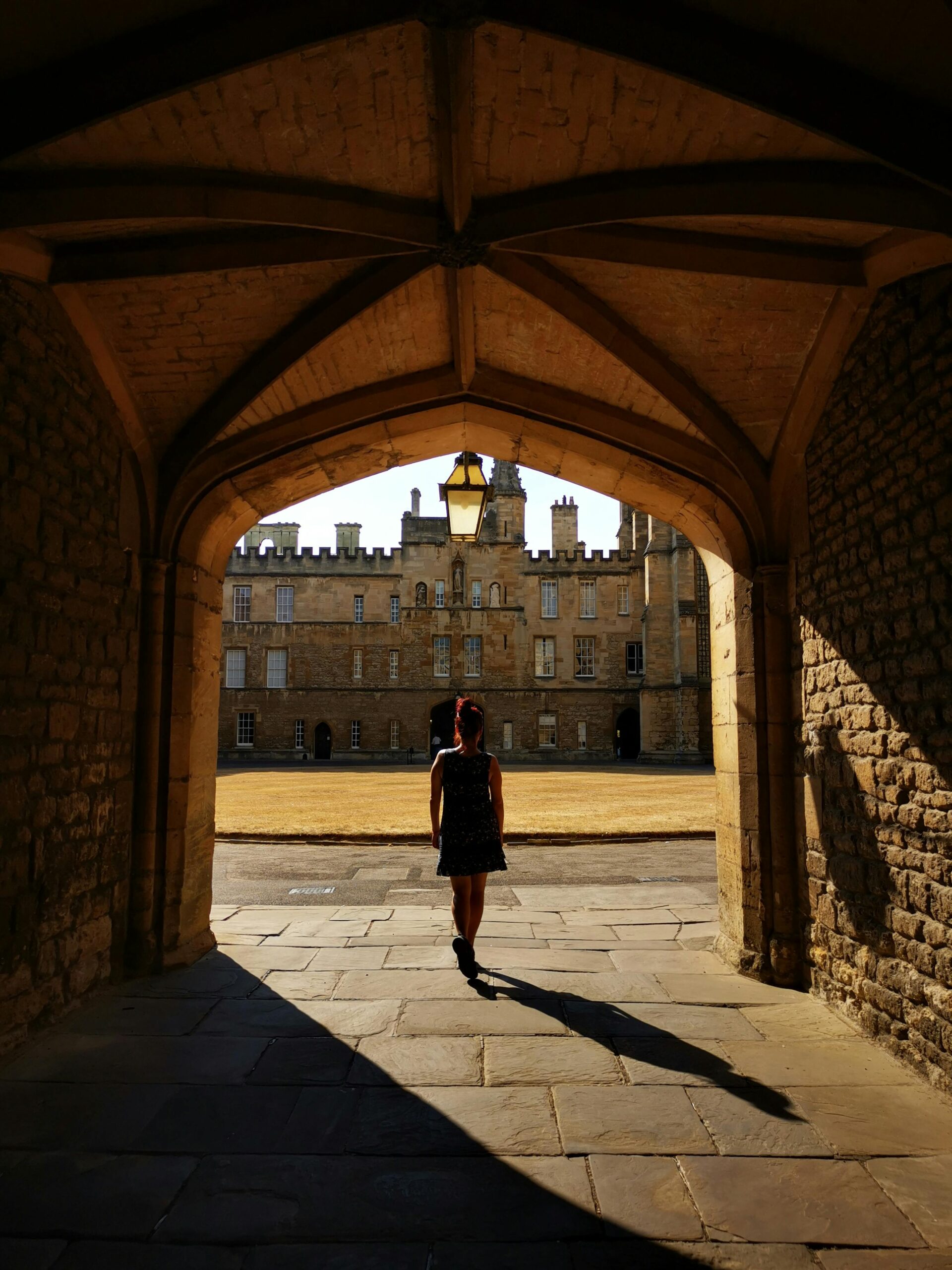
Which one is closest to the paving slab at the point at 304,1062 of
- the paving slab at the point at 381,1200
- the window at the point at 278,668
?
the paving slab at the point at 381,1200

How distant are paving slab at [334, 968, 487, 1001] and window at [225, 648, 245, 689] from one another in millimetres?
33056

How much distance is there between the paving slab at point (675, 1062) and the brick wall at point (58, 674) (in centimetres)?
275

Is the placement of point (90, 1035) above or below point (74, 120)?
below

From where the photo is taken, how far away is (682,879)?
833 centimetres

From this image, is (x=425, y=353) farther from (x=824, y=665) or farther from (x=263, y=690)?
(x=263, y=690)

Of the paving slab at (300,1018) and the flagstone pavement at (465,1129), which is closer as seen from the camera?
the flagstone pavement at (465,1129)

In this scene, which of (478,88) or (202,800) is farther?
(202,800)

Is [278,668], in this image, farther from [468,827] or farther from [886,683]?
[886,683]

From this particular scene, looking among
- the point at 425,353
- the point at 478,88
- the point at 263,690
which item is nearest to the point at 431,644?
the point at 263,690

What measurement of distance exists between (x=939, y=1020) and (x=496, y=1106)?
6.03 feet

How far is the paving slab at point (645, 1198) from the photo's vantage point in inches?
99.3

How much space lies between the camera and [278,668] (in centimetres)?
3694

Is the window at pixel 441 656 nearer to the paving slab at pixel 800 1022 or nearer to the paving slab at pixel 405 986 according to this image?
the paving slab at pixel 405 986

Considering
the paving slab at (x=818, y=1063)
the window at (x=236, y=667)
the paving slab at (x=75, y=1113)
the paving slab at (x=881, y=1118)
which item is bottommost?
the paving slab at (x=818, y=1063)
